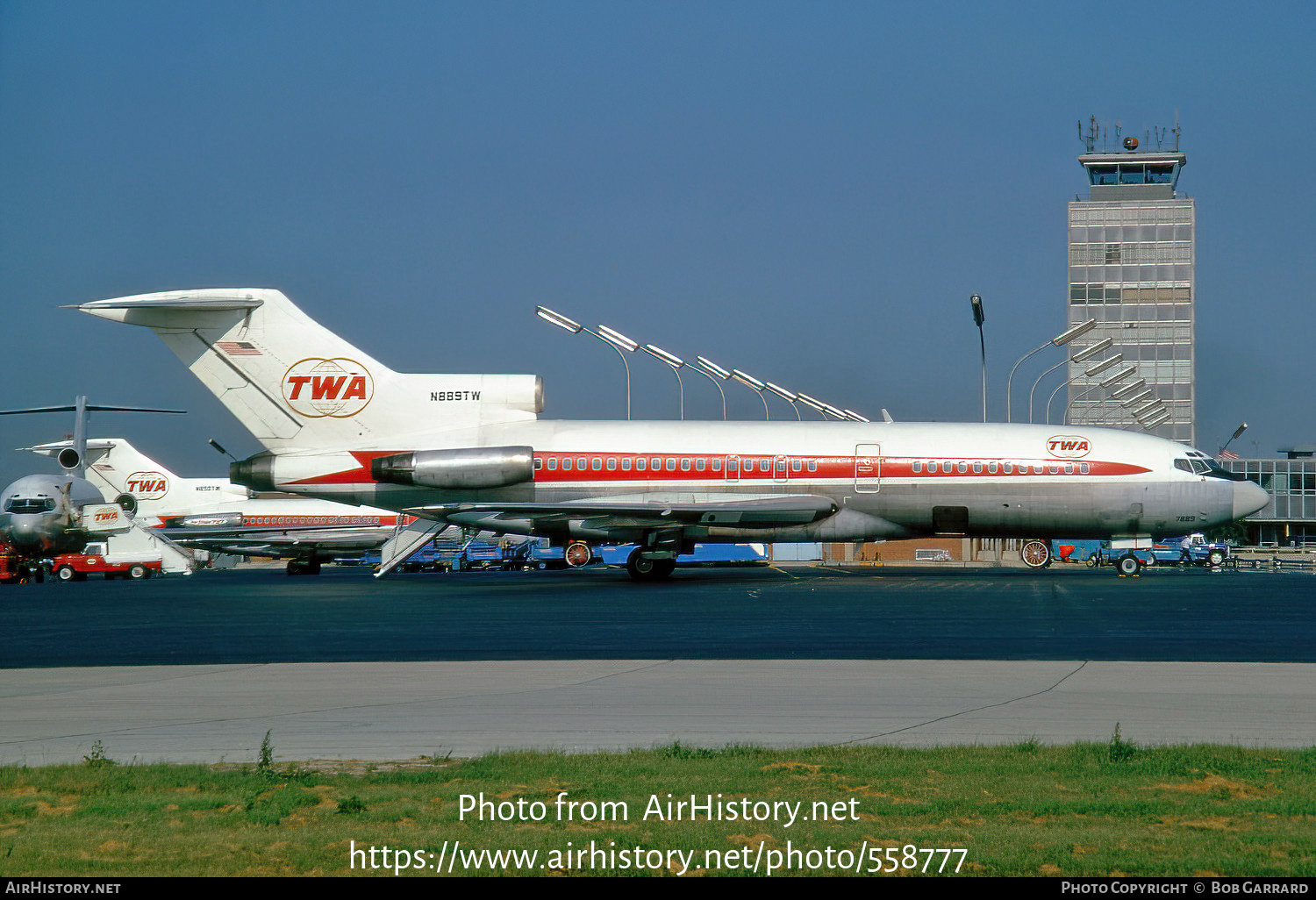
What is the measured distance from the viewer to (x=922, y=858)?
5.72 metres

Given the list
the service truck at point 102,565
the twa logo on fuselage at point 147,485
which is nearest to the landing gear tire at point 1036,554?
the service truck at point 102,565

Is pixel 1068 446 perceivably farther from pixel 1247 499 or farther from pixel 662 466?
pixel 662 466

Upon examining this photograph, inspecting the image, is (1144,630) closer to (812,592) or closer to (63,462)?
(812,592)

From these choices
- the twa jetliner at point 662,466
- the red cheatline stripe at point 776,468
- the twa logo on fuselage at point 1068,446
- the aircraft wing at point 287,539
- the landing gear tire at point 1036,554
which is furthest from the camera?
the aircraft wing at point 287,539

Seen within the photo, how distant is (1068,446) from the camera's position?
33406 mm

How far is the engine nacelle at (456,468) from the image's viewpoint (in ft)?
107

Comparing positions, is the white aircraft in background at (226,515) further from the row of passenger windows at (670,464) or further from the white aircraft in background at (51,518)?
the row of passenger windows at (670,464)

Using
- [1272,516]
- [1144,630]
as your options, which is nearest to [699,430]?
[1144,630]

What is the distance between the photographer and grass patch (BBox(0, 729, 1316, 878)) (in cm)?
571

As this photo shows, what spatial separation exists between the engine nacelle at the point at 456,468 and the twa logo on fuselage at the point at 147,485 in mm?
32445

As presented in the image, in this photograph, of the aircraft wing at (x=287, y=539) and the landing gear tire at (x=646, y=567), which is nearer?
the landing gear tire at (x=646, y=567)

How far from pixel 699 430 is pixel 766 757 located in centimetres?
2595

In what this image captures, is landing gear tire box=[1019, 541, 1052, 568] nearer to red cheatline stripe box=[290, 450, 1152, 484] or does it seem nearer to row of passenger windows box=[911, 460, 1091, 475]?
red cheatline stripe box=[290, 450, 1152, 484]

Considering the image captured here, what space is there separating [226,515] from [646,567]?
1161 inches
